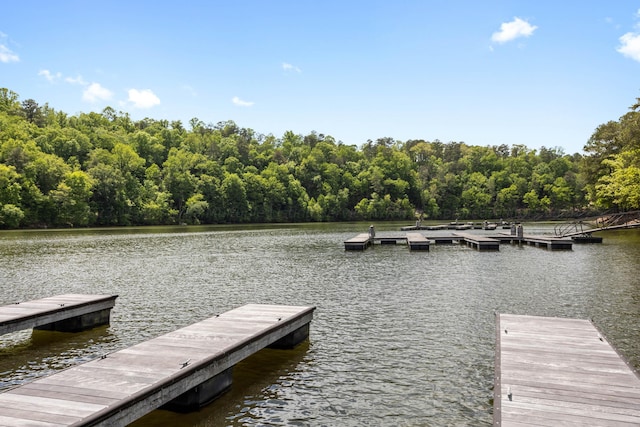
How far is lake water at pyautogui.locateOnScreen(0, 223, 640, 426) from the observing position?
27.4 feet

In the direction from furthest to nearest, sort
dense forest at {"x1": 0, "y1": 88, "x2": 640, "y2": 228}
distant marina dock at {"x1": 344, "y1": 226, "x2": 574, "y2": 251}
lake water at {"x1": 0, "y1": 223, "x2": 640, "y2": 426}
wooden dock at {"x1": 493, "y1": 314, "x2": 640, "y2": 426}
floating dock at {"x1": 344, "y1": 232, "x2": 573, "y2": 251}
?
dense forest at {"x1": 0, "y1": 88, "x2": 640, "y2": 228} < distant marina dock at {"x1": 344, "y1": 226, "x2": 574, "y2": 251} < floating dock at {"x1": 344, "y1": 232, "x2": 573, "y2": 251} < lake water at {"x1": 0, "y1": 223, "x2": 640, "y2": 426} < wooden dock at {"x1": 493, "y1": 314, "x2": 640, "y2": 426}

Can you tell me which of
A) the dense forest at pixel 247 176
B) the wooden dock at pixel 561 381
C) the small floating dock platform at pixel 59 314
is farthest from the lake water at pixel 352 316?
the dense forest at pixel 247 176

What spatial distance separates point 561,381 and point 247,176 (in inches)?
4811

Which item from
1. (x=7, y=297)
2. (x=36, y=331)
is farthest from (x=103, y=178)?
(x=36, y=331)

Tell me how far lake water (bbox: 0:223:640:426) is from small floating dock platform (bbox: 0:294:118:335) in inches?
14.4

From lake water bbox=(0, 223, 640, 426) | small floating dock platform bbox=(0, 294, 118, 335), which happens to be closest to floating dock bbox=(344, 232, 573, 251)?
lake water bbox=(0, 223, 640, 426)

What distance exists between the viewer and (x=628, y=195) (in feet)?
186

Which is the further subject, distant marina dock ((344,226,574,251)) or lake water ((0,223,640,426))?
distant marina dock ((344,226,574,251))

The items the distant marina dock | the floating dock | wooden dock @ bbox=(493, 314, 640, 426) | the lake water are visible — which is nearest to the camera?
wooden dock @ bbox=(493, 314, 640, 426)

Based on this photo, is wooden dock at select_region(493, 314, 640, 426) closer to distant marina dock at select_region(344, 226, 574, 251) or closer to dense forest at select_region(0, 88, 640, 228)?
distant marina dock at select_region(344, 226, 574, 251)

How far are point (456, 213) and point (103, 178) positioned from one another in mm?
98318

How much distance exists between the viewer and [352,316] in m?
14.8

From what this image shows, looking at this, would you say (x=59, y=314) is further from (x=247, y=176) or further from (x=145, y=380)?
(x=247, y=176)

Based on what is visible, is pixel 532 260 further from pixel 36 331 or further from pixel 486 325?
pixel 36 331
